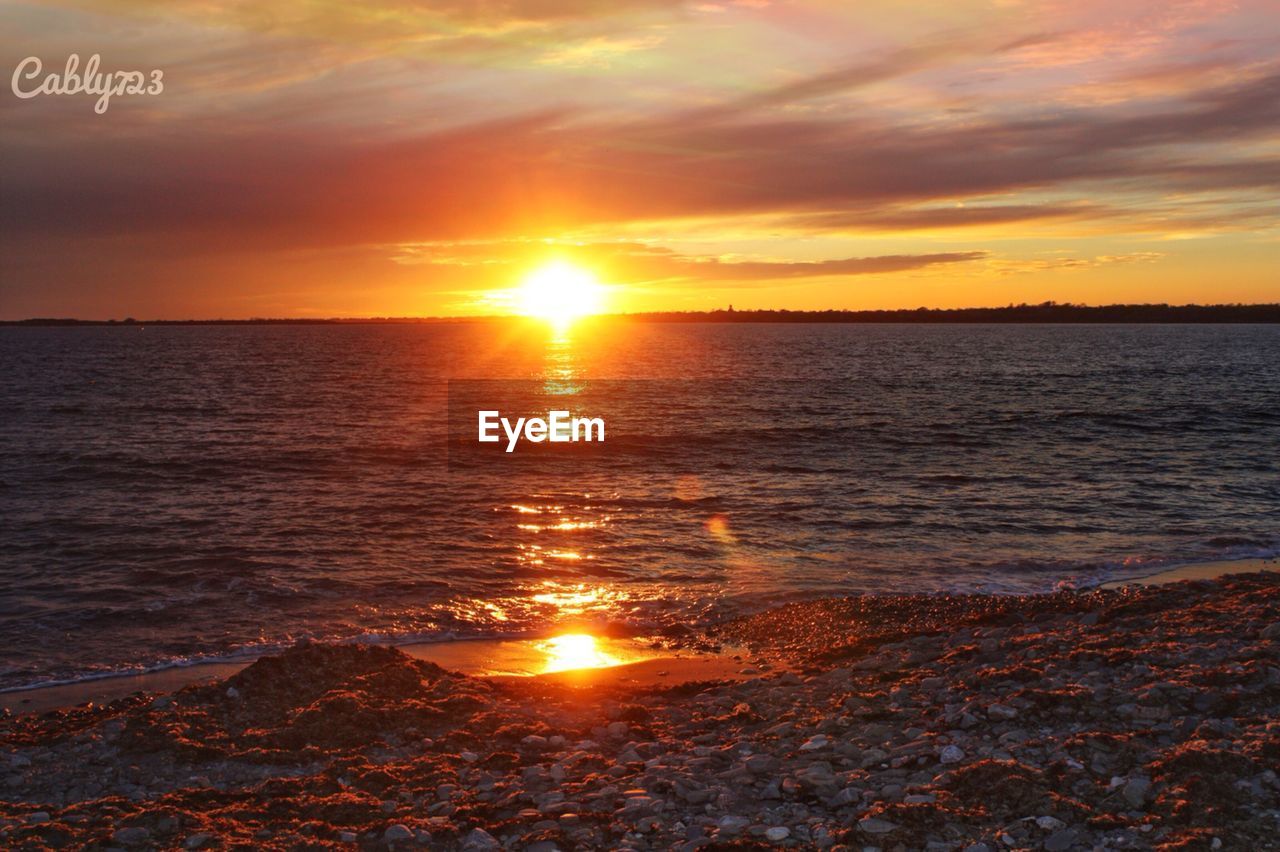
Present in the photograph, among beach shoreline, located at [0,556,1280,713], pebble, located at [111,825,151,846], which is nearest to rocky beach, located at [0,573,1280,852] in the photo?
pebble, located at [111,825,151,846]

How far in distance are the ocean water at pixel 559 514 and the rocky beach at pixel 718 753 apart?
4196mm

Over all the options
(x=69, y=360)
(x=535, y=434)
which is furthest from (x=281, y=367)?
(x=535, y=434)

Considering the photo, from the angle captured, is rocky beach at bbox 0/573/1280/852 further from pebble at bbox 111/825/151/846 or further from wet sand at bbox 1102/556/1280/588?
wet sand at bbox 1102/556/1280/588

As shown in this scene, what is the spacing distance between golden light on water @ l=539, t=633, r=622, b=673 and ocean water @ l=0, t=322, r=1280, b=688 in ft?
2.17

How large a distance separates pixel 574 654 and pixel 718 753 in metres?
5.43

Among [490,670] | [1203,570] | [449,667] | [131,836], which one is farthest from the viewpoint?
[1203,570]

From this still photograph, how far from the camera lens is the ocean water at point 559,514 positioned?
1614 centimetres

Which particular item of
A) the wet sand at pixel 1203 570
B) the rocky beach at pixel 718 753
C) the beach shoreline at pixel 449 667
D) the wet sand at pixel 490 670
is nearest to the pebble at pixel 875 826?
the rocky beach at pixel 718 753

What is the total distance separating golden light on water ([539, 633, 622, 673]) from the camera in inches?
519

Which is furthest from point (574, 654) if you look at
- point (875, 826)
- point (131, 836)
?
point (875, 826)

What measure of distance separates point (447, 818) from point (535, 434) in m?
39.4

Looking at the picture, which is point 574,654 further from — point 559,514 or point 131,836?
point 559,514

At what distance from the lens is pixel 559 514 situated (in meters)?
25.5

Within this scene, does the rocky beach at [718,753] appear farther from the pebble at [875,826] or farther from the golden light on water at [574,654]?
the golden light on water at [574,654]
